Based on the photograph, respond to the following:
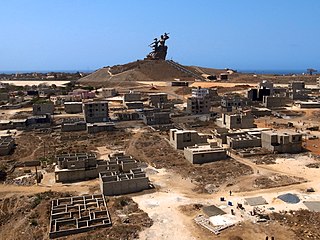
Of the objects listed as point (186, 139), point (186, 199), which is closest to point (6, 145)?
point (186, 139)

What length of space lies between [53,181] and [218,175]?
1510 centimetres

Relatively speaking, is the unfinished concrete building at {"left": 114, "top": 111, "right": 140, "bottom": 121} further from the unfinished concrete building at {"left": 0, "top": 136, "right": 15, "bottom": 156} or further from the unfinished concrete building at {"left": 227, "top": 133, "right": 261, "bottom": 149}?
the unfinished concrete building at {"left": 227, "top": 133, "right": 261, "bottom": 149}

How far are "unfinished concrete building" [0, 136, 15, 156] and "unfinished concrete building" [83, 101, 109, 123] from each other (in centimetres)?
1489

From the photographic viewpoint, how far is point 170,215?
24.2 m

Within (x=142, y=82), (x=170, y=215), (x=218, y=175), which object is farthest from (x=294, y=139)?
(x=142, y=82)

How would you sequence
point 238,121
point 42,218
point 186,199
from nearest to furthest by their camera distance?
point 42,218 → point 186,199 → point 238,121

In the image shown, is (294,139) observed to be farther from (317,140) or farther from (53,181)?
(53,181)

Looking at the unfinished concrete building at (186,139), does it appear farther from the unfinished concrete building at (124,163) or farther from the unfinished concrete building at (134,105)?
the unfinished concrete building at (134,105)

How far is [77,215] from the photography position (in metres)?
24.5

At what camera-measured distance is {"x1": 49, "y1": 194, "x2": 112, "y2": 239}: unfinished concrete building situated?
22344 millimetres

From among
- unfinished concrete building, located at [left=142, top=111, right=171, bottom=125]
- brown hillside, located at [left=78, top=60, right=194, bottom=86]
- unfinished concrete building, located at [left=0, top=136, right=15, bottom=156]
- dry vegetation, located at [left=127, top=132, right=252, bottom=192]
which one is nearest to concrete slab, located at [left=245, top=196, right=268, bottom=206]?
dry vegetation, located at [left=127, top=132, right=252, bottom=192]

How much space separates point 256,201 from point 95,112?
38.1 m

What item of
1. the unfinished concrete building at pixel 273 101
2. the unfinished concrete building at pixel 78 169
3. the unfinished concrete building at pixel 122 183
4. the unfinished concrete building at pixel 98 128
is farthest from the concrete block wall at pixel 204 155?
the unfinished concrete building at pixel 273 101

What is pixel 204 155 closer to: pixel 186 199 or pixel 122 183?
pixel 186 199
